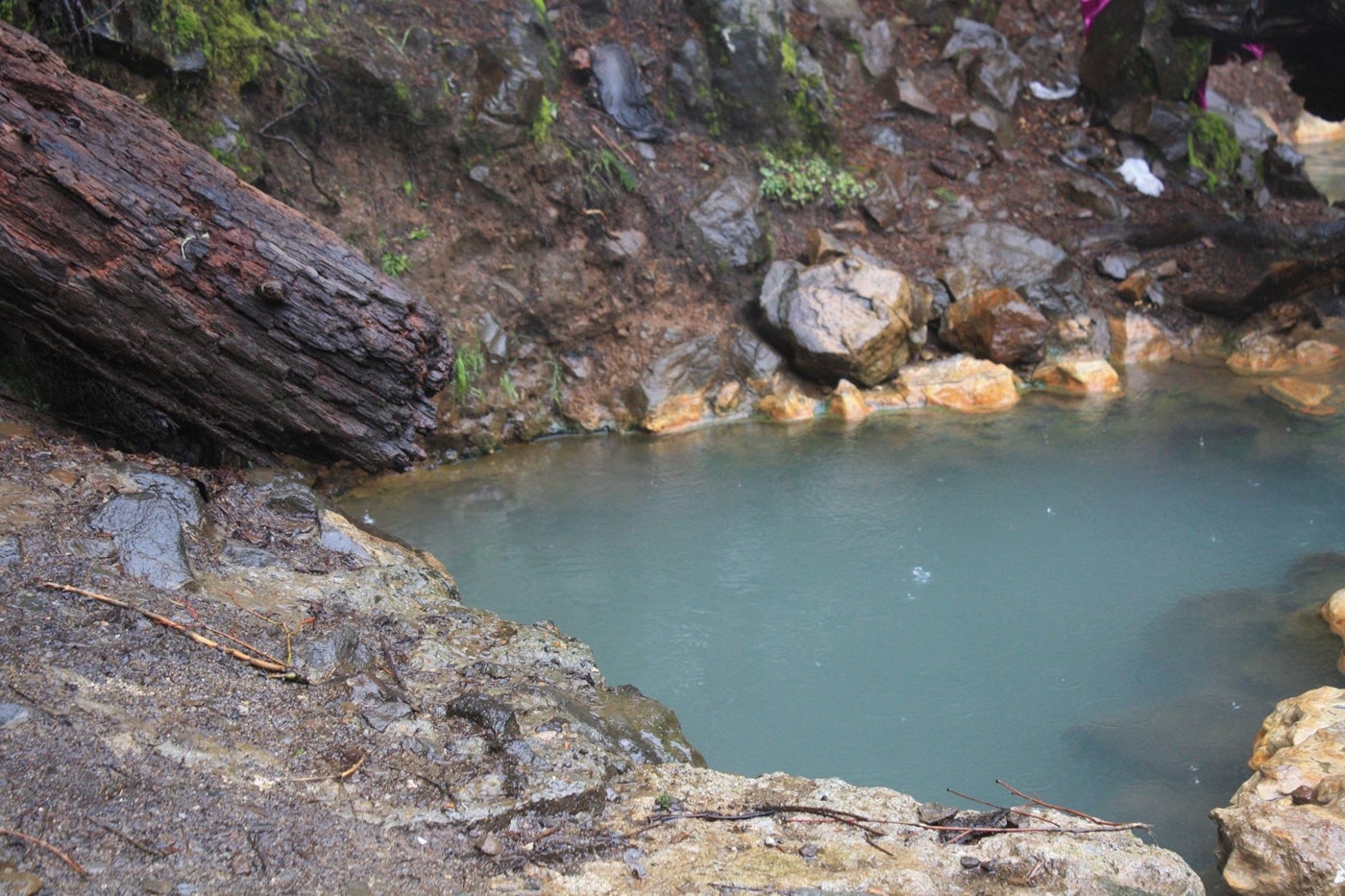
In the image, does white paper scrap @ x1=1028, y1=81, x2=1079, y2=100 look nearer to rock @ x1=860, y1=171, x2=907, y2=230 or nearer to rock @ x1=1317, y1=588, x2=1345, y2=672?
rock @ x1=860, y1=171, x2=907, y2=230

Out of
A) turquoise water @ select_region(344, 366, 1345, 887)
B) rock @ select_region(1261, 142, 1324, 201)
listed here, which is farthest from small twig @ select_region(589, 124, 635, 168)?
rock @ select_region(1261, 142, 1324, 201)

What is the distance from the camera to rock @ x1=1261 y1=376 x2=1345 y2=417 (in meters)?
7.52

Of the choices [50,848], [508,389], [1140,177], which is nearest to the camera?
[50,848]

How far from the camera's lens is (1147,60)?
1028 centimetres

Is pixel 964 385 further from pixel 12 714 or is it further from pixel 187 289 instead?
pixel 12 714

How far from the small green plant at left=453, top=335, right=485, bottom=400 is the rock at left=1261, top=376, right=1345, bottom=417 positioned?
260 inches

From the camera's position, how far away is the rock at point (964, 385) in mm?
8234

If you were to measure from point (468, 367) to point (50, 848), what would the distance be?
589 centimetres

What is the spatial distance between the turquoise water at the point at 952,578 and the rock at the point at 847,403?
24 cm

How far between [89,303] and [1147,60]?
10.6 metres

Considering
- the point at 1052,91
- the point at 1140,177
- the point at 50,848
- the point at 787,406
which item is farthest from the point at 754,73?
the point at 50,848

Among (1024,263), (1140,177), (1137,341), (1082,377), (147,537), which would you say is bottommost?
(147,537)

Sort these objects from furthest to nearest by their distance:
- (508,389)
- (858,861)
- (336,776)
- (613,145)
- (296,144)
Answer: (613,145)
(508,389)
(296,144)
(336,776)
(858,861)

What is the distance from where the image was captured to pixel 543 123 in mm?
8156
